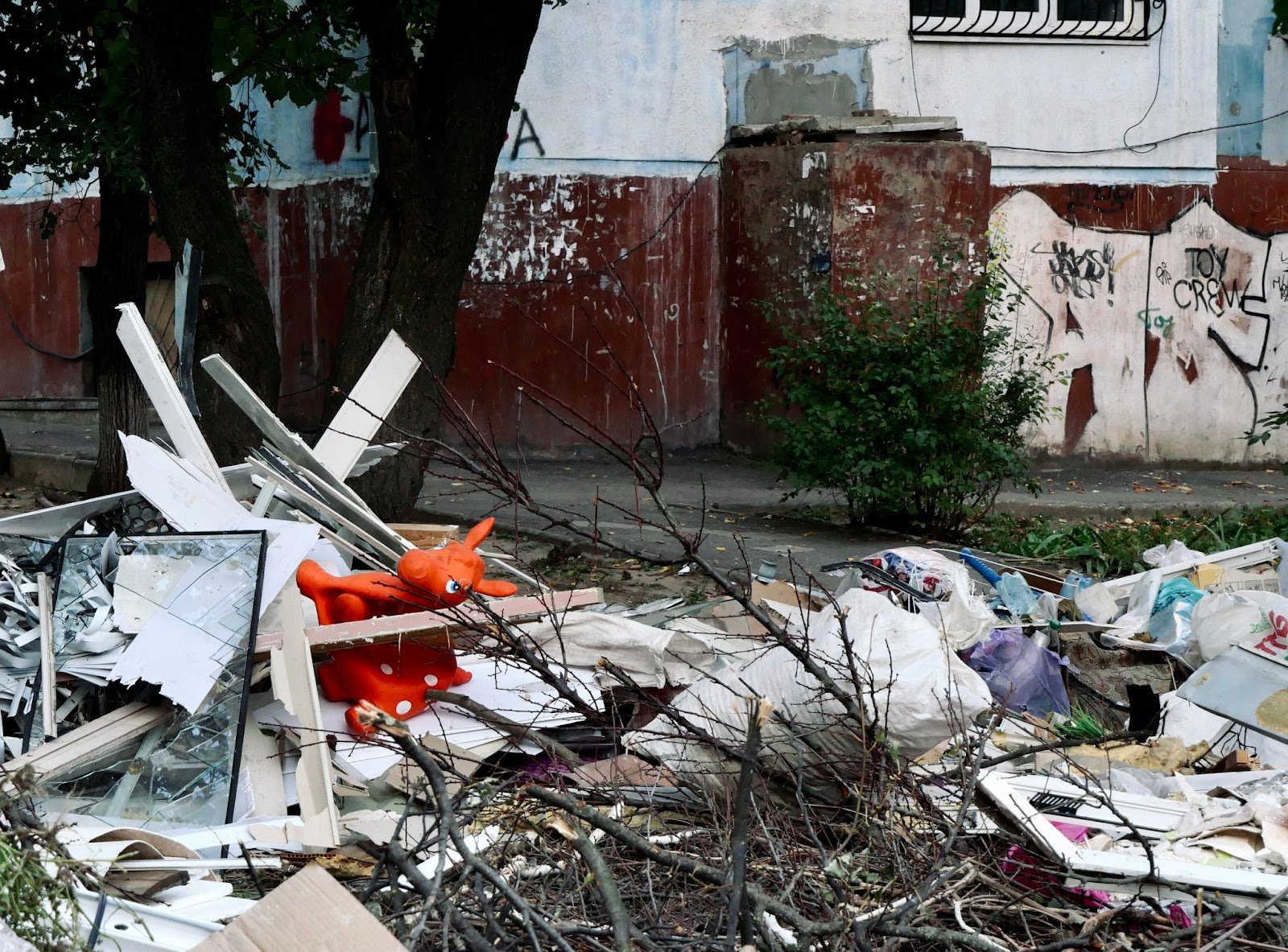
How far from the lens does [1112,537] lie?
315 inches

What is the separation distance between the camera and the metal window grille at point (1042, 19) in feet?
39.8

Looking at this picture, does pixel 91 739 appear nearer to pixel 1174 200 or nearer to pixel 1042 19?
pixel 1042 19

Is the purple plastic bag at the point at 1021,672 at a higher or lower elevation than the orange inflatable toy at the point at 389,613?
lower

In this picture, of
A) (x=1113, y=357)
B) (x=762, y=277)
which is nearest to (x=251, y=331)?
(x=762, y=277)

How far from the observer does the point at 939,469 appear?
826 cm

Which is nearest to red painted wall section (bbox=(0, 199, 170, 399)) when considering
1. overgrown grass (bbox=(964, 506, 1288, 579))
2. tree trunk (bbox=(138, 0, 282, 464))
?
tree trunk (bbox=(138, 0, 282, 464))

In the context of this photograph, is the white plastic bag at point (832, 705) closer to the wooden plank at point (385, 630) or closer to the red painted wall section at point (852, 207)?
the wooden plank at point (385, 630)

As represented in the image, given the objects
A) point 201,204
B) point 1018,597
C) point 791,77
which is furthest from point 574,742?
point 791,77

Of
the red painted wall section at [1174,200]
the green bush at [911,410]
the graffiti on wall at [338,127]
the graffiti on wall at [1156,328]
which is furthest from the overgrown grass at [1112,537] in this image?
the graffiti on wall at [338,127]

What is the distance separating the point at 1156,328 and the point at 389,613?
1003cm

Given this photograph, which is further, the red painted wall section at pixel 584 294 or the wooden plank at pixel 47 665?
the red painted wall section at pixel 584 294

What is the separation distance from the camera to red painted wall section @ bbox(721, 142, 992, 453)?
34.7ft

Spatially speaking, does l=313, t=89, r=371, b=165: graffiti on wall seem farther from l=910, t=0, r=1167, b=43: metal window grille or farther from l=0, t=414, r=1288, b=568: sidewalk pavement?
l=910, t=0, r=1167, b=43: metal window grille

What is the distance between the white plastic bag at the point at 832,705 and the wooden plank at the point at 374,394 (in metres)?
2.30
